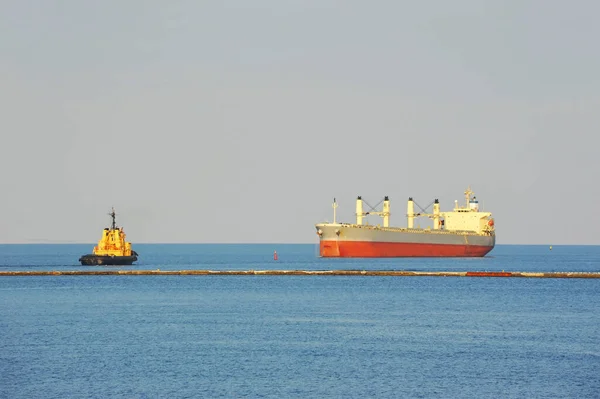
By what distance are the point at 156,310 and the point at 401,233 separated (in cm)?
8626

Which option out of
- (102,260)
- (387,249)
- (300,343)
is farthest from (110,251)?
(300,343)

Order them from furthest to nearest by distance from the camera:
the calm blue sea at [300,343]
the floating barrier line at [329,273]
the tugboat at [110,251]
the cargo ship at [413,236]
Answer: the cargo ship at [413,236] < the tugboat at [110,251] < the floating barrier line at [329,273] < the calm blue sea at [300,343]

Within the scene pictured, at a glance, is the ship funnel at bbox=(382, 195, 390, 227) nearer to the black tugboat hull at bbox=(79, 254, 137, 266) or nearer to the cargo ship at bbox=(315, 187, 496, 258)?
the cargo ship at bbox=(315, 187, 496, 258)

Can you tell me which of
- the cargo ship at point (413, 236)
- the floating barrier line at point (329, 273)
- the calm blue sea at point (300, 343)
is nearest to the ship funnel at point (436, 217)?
the cargo ship at point (413, 236)

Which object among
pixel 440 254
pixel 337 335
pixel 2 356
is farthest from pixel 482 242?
pixel 2 356

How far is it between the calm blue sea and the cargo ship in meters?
60.1

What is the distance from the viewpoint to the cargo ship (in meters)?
151

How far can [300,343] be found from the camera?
2068 inches

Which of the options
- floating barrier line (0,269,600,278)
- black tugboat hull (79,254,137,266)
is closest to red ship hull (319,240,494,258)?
floating barrier line (0,269,600,278)

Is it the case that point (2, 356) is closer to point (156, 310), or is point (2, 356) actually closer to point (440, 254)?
point (156, 310)

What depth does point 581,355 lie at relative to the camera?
159ft

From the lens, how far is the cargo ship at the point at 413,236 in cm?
15138

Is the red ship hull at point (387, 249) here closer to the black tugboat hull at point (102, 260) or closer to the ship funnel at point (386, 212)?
the ship funnel at point (386, 212)

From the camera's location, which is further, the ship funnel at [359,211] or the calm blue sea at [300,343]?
the ship funnel at [359,211]
